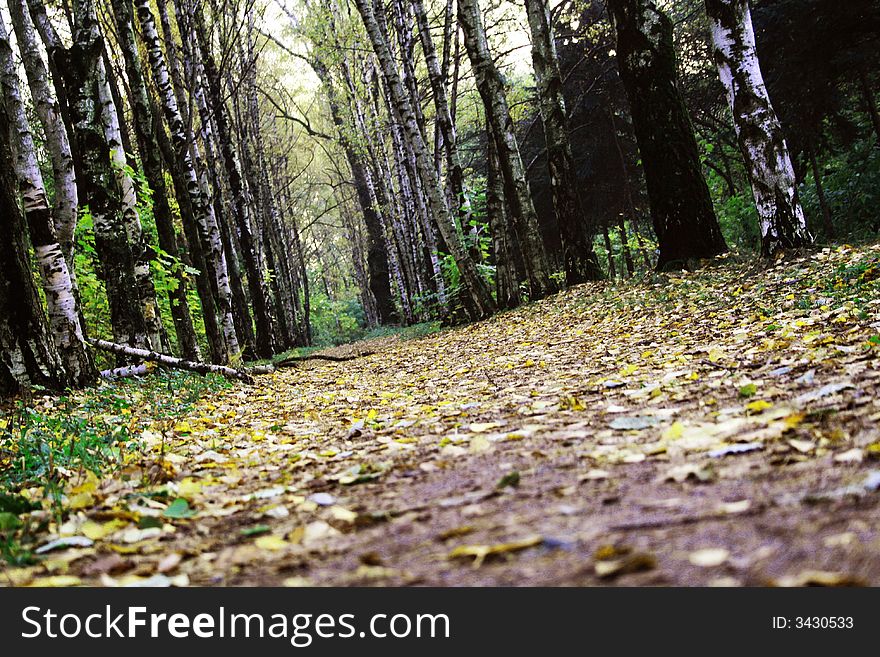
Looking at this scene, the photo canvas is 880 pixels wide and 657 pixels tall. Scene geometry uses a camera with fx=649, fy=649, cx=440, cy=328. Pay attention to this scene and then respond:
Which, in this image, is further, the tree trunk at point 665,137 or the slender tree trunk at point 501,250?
the slender tree trunk at point 501,250

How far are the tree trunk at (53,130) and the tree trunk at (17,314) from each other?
2.85ft

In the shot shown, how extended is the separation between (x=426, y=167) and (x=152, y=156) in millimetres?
4954

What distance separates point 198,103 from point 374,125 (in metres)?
9.62

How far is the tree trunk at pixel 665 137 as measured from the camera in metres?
9.41

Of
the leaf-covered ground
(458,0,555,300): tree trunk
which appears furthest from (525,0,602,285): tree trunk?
the leaf-covered ground

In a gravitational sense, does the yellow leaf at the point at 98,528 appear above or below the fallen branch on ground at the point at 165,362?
below

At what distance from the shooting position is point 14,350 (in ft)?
20.5

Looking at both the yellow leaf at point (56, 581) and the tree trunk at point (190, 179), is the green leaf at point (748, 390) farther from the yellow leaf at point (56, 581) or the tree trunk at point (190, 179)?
the tree trunk at point (190, 179)

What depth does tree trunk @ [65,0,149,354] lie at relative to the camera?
8805 mm

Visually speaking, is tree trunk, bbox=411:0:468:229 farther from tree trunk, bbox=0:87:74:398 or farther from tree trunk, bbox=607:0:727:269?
tree trunk, bbox=0:87:74:398

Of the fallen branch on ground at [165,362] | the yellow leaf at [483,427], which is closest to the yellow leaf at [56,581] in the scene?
the yellow leaf at [483,427]

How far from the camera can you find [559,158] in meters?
12.8

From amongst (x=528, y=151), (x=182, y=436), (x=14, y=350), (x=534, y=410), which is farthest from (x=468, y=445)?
(x=528, y=151)

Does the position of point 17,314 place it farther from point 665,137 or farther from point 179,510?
point 665,137
